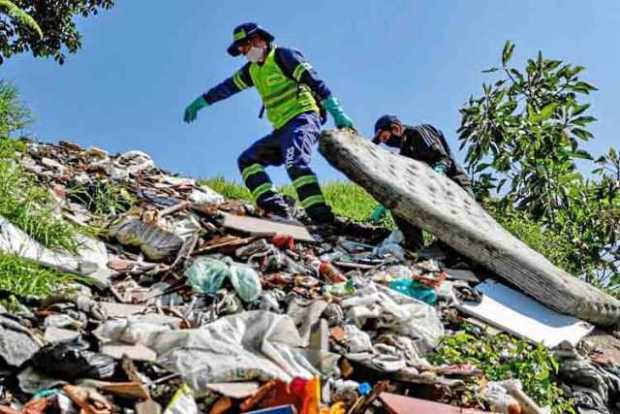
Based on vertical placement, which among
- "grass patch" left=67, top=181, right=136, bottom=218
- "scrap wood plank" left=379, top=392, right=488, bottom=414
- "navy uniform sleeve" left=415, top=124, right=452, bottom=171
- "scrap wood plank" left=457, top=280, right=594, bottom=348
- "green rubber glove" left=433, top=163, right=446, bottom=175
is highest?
"navy uniform sleeve" left=415, top=124, right=452, bottom=171

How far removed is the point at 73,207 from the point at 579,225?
19.1 ft

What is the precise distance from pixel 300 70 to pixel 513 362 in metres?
3.83

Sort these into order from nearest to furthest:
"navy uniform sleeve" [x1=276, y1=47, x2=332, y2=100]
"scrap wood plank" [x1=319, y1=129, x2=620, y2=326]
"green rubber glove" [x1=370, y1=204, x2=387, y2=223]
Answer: "scrap wood plank" [x1=319, y1=129, x2=620, y2=326] → "navy uniform sleeve" [x1=276, y1=47, x2=332, y2=100] → "green rubber glove" [x1=370, y1=204, x2=387, y2=223]

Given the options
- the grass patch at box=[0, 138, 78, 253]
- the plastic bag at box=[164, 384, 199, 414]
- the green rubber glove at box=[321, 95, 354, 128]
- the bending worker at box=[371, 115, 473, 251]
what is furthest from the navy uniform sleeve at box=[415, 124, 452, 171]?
the plastic bag at box=[164, 384, 199, 414]

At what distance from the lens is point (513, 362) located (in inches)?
184

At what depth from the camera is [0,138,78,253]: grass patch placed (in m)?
5.35

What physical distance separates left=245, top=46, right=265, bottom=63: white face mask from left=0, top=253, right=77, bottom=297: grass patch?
140 inches

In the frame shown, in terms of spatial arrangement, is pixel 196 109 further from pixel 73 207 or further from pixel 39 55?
pixel 39 55

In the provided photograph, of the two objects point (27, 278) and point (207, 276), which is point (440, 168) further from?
point (27, 278)

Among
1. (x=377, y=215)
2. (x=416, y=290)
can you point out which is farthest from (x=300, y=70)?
(x=416, y=290)

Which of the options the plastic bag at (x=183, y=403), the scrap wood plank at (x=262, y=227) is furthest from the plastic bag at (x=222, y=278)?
the plastic bag at (x=183, y=403)

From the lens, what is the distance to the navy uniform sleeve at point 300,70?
7527 millimetres

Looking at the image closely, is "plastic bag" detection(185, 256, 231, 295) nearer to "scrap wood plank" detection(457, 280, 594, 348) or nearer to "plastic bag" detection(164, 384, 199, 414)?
"plastic bag" detection(164, 384, 199, 414)

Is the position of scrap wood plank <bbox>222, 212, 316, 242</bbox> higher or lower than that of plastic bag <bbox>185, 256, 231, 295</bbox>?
higher
